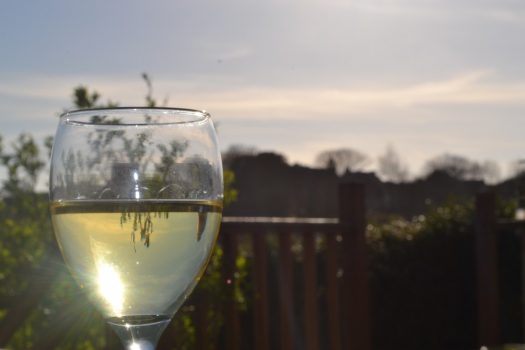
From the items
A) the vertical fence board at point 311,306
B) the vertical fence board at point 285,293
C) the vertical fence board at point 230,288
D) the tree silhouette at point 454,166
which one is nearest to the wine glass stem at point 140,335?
the vertical fence board at point 230,288

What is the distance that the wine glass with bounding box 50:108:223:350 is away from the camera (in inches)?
28.1

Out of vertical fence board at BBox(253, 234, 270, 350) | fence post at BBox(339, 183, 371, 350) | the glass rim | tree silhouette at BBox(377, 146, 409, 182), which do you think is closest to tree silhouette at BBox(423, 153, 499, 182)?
tree silhouette at BBox(377, 146, 409, 182)

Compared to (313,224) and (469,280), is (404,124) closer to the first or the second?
(469,280)

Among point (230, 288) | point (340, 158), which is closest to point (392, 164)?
point (340, 158)

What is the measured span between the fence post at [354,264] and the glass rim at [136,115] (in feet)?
11.6

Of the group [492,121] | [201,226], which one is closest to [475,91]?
[492,121]

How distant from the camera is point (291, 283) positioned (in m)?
4.11

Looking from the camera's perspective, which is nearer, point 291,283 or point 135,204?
point 135,204

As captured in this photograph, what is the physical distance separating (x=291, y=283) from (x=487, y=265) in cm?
252

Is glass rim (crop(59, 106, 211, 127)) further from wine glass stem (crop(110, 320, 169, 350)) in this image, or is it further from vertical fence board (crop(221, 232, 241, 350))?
vertical fence board (crop(221, 232, 241, 350))

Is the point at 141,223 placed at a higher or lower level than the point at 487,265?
higher

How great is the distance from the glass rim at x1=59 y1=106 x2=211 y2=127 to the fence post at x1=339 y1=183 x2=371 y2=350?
11.6 ft

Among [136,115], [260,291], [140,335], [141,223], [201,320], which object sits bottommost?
[201,320]

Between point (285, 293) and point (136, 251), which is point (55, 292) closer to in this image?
point (285, 293)
